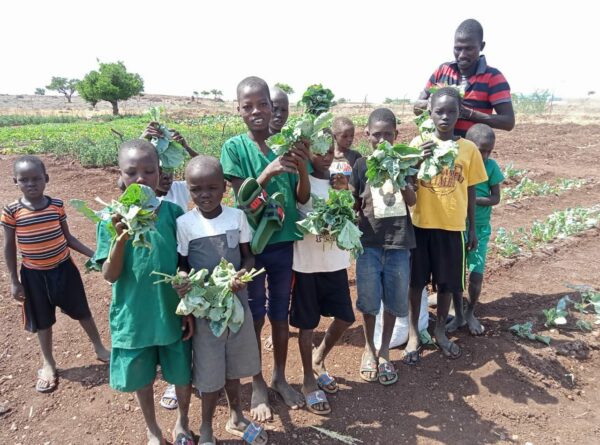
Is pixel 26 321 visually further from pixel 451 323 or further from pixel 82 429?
pixel 451 323

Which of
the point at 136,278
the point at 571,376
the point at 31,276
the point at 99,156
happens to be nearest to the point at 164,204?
the point at 136,278

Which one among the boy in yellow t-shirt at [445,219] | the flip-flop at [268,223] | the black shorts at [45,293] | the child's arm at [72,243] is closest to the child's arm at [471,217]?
the boy in yellow t-shirt at [445,219]

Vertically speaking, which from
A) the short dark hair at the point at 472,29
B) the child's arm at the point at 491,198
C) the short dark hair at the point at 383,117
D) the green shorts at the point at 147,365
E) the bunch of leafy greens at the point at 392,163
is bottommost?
the green shorts at the point at 147,365

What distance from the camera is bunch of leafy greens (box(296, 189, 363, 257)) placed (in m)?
2.72

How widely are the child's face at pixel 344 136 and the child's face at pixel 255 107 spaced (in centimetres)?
66

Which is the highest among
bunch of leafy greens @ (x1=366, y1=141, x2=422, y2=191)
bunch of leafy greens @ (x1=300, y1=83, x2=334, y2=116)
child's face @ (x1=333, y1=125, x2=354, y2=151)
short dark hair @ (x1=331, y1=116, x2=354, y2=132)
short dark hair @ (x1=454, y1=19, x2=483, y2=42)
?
short dark hair @ (x1=454, y1=19, x2=483, y2=42)

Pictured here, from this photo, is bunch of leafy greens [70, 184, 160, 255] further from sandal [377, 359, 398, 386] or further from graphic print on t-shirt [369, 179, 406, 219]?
sandal [377, 359, 398, 386]

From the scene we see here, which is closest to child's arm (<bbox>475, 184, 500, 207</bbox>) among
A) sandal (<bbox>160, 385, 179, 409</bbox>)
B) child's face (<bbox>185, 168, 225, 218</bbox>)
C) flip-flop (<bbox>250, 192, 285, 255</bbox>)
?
flip-flop (<bbox>250, 192, 285, 255</bbox>)

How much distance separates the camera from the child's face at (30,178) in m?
3.18

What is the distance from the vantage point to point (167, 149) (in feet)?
9.70

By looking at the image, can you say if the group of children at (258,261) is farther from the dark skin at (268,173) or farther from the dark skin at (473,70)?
the dark skin at (473,70)

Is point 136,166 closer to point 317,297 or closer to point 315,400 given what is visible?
point 317,297

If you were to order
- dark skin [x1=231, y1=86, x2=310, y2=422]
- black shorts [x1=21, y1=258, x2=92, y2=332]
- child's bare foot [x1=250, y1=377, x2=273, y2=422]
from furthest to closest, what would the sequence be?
black shorts [x1=21, y1=258, x2=92, y2=332]
child's bare foot [x1=250, y1=377, x2=273, y2=422]
dark skin [x1=231, y1=86, x2=310, y2=422]

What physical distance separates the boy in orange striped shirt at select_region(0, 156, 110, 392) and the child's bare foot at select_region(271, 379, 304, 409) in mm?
1907
